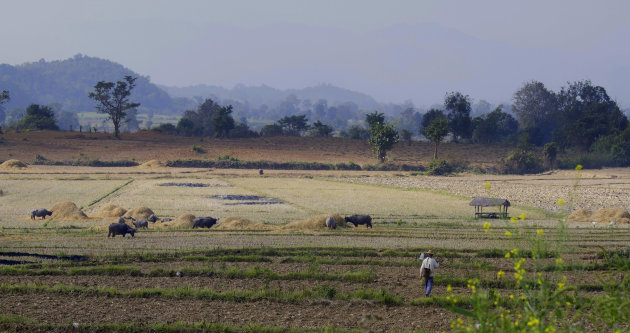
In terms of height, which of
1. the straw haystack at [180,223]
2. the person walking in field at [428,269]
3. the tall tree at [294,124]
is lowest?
the straw haystack at [180,223]

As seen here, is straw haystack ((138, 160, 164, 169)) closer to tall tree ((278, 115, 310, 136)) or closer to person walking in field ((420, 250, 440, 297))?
tall tree ((278, 115, 310, 136))

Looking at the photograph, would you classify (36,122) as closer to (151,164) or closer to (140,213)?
A: (151,164)

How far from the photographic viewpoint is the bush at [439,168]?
233 feet

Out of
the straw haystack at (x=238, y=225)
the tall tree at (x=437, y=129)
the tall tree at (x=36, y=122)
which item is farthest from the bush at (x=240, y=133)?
the straw haystack at (x=238, y=225)

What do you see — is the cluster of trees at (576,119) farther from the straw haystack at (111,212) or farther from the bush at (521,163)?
the straw haystack at (111,212)

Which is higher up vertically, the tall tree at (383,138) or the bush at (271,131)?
the bush at (271,131)

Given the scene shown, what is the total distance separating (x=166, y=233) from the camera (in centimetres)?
2678

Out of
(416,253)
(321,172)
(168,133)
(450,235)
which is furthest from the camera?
(168,133)

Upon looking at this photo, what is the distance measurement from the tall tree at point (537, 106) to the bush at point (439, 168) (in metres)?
48.0

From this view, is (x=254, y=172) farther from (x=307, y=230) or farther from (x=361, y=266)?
(x=361, y=266)

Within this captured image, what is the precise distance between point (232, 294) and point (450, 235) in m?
14.5

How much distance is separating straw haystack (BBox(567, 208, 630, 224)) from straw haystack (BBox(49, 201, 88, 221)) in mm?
26820

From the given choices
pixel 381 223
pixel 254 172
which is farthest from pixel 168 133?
pixel 381 223

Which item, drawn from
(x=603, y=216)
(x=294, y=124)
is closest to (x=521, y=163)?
(x=294, y=124)
